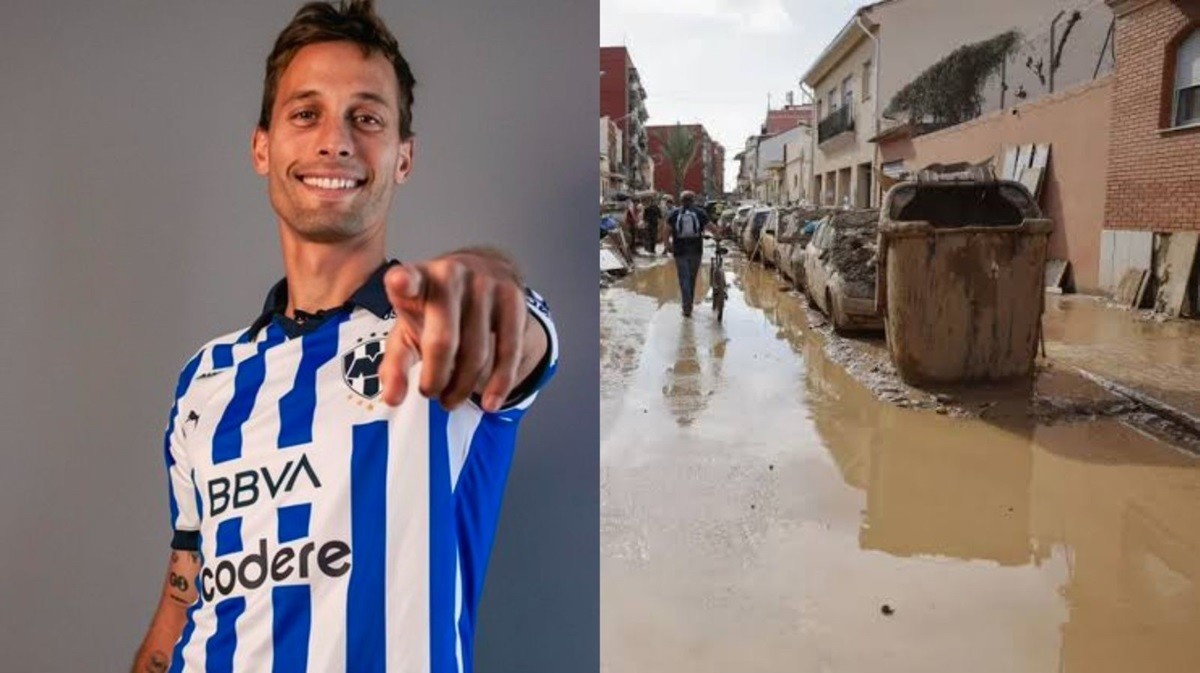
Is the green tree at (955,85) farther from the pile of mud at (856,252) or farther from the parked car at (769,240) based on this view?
the pile of mud at (856,252)

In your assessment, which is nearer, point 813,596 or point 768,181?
point 813,596

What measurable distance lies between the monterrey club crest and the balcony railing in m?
26.0

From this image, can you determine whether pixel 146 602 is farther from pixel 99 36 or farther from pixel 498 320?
pixel 498 320

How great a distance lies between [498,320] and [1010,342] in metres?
6.76

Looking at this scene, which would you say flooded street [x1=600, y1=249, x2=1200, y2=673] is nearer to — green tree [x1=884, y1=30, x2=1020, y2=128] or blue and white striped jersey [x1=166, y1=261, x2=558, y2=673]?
blue and white striped jersey [x1=166, y1=261, x2=558, y2=673]

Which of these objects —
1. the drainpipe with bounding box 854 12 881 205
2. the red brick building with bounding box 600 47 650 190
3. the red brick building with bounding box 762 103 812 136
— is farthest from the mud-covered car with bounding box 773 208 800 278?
the red brick building with bounding box 762 103 812 136

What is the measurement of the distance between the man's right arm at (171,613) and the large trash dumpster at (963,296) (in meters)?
5.97

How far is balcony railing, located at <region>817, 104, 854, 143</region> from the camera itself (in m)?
26.1

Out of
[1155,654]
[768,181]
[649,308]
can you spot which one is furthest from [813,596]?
[768,181]

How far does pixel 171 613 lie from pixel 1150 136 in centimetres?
1335

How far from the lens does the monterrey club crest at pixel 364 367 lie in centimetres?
141

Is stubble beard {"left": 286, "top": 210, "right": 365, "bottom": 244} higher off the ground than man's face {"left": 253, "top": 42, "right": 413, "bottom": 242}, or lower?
lower

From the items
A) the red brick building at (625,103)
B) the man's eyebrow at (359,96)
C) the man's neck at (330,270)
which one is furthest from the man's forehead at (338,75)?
the red brick building at (625,103)

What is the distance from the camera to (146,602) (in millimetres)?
2135
